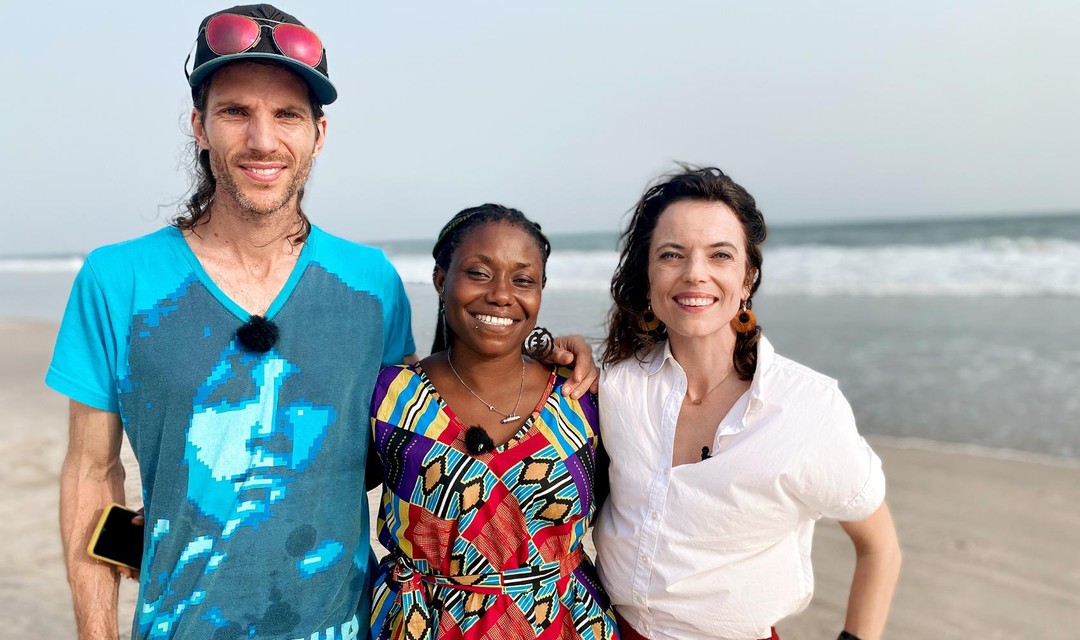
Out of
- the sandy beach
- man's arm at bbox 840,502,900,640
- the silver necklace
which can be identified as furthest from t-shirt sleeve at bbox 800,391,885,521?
the sandy beach

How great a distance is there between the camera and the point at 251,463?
197cm

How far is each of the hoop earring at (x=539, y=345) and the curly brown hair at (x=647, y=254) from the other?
19cm

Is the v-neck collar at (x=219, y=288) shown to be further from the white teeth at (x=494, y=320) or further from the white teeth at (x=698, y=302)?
the white teeth at (x=698, y=302)

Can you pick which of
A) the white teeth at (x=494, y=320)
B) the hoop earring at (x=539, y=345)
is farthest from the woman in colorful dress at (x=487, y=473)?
the hoop earring at (x=539, y=345)

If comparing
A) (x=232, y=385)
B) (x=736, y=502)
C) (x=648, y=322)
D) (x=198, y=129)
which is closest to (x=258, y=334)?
(x=232, y=385)

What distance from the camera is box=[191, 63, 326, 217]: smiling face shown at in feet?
6.64

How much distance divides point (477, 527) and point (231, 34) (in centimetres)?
151

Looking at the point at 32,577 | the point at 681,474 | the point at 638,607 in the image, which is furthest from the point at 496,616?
the point at 32,577

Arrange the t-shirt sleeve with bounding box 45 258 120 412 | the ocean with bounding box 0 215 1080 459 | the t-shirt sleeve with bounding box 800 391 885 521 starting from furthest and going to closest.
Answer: the ocean with bounding box 0 215 1080 459 → the t-shirt sleeve with bounding box 800 391 885 521 → the t-shirt sleeve with bounding box 45 258 120 412

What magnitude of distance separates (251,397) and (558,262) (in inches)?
930

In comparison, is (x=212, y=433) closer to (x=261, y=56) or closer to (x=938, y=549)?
(x=261, y=56)

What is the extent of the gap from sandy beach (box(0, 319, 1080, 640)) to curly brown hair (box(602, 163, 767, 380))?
174cm

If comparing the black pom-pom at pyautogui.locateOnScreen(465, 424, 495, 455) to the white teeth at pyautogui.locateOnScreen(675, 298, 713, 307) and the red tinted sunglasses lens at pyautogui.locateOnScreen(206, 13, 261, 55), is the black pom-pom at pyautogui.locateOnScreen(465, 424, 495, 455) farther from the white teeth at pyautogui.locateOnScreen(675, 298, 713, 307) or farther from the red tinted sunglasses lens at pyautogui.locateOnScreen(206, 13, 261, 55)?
the red tinted sunglasses lens at pyautogui.locateOnScreen(206, 13, 261, 55)

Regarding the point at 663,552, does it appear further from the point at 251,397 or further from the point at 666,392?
the point at 251,397
